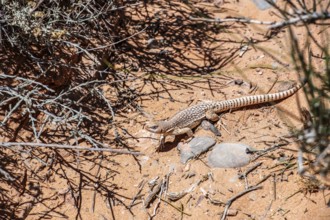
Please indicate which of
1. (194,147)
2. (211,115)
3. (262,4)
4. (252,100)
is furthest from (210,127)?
(262,4)

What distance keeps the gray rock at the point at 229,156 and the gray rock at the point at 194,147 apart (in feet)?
0.35

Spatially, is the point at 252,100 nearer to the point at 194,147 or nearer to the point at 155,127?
the point at 194,147

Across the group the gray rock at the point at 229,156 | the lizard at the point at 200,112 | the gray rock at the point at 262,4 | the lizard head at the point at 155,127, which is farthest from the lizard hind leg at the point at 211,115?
the gray rock at the point at 262,4

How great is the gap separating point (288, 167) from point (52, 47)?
113 inches

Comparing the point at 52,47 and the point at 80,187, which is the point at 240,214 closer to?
the point at 80,187

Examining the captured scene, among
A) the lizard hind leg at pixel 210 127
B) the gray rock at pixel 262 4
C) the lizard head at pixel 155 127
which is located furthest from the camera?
the gray rock at pixel 262 4

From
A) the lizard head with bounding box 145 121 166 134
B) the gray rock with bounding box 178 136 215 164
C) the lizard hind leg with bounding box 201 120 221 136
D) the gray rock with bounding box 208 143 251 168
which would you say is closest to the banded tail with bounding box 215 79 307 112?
the lizard hind leg with bounding box 201 120 221 136

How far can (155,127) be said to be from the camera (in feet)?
17.0

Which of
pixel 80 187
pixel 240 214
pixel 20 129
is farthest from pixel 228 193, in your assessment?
pixel 20 129

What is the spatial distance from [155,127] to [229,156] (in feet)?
3.00

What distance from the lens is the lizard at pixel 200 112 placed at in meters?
5.14

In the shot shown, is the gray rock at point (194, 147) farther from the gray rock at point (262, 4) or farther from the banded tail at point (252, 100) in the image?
the gray rock at point (262, 4)

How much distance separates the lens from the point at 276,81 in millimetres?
5531

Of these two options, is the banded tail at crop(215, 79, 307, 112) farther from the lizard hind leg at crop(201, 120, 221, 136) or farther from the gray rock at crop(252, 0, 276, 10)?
the gray rock at crop(252, 0, 276, 10)
